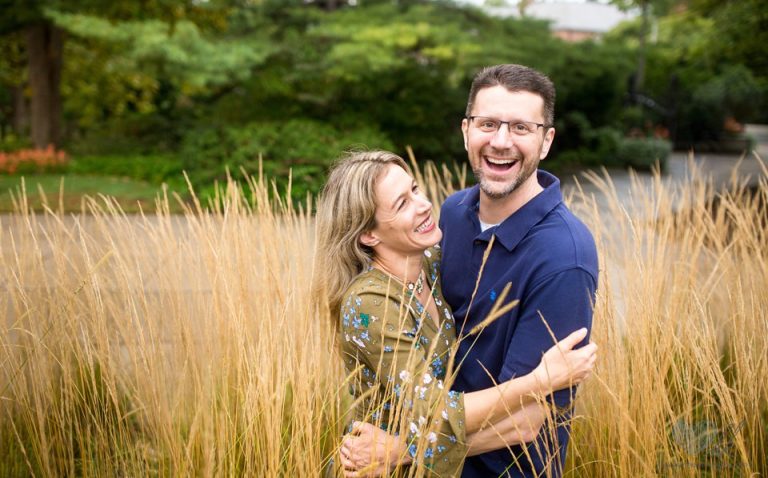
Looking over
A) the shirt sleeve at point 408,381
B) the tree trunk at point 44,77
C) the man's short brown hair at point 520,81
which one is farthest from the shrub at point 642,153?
the shirt sleeve at point 408,381

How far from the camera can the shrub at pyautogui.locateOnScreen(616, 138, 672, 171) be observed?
13.0 meters

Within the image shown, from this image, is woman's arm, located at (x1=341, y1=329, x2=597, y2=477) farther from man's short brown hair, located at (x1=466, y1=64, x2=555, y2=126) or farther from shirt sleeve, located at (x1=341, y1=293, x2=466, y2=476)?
man's short brown hair, located at (x1=466, y1=64, x2=555, y2=126)

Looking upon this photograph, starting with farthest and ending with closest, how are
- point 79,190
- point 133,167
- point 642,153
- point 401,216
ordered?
1. point 642,153
2. point 133,167
3. point 79,190
4. point 401,216

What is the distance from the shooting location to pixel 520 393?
1.61 metres

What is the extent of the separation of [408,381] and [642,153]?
12633mm

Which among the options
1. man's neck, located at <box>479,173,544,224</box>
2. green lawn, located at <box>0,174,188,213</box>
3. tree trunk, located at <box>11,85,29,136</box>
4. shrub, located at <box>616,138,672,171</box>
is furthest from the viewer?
tree trunk, located at <box>11,85,29,136</box>

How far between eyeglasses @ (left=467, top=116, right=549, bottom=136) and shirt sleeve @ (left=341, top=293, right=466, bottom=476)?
22.0 inches

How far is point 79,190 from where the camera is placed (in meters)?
9.33

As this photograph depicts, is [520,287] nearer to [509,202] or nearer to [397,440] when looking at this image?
[509,202]

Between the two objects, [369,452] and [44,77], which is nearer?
[369,452]

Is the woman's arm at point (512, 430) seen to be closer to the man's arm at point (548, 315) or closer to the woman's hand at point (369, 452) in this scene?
the man's arm at point (548, 315)

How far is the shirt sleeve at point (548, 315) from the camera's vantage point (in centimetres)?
163

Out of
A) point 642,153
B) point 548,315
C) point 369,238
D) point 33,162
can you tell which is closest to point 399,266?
point 369,238

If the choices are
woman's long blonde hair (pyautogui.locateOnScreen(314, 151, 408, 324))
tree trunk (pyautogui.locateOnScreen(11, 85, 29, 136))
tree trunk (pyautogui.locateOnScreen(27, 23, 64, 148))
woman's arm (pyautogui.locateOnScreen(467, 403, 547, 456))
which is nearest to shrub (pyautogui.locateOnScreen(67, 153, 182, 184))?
tree trunk (pyautogui.locateOnScreen(27, 23, 64, 148))
